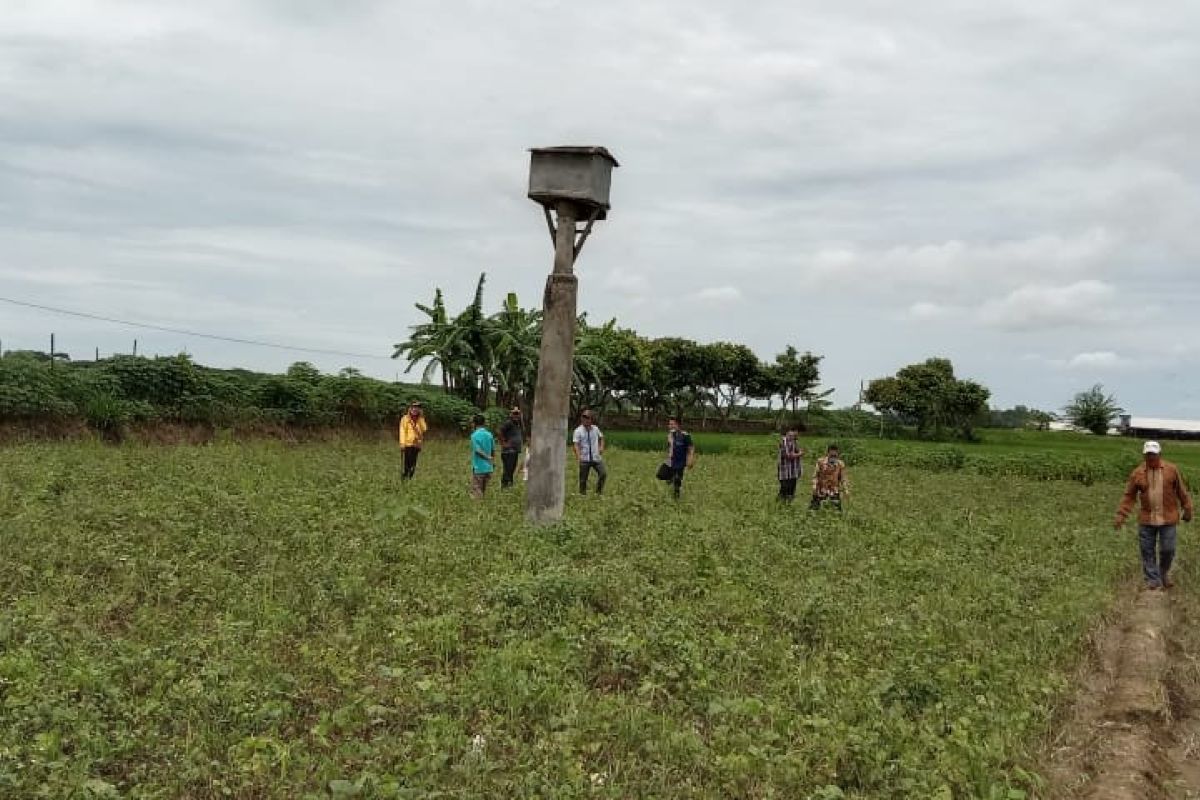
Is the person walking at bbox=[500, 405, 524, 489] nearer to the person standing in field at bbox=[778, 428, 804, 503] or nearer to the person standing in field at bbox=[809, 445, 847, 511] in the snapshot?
the person standing in field at bbox=[778, 428, 804, 503]

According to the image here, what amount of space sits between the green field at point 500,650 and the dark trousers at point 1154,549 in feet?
1.73

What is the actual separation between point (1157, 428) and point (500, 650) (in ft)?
392

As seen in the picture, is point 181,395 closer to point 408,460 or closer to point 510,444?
point 408,460

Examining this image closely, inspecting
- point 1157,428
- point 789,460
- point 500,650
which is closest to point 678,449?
point 789,460

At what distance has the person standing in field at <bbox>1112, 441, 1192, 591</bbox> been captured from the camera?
11773mm

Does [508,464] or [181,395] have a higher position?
[181,395]

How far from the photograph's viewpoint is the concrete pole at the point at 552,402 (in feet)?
42.7

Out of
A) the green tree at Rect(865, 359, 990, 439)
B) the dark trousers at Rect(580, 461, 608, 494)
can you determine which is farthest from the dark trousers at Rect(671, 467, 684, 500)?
the green tree at Rect(865, 359, 990, 439)

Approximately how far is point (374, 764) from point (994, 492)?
24911 mm

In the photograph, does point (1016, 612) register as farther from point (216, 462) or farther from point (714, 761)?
point (216, 462)

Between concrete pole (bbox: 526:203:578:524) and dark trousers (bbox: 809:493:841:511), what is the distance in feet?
18.4

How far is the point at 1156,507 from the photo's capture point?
38.6 ft

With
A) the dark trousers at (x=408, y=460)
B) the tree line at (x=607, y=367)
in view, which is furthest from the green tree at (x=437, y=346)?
the dark trousers at (x=408, y=460)

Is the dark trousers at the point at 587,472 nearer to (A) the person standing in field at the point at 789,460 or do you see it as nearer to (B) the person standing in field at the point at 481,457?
(B) the person standing in field at the point at 481,457
